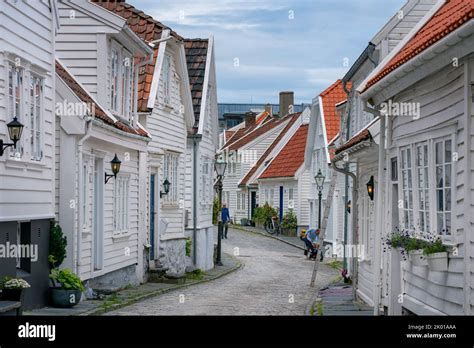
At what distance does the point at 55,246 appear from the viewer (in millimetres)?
16172

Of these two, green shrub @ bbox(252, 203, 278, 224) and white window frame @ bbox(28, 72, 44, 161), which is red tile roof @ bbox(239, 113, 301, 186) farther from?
white window frame @ bbox(28, 72, 44, 161)

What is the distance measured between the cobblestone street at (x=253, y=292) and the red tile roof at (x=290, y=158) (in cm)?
1393

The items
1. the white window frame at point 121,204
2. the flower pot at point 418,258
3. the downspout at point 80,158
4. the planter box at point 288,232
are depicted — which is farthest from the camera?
the planter box at point 288,232

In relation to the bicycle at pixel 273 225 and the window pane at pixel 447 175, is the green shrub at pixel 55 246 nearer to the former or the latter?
the window pane at pixel 447 175

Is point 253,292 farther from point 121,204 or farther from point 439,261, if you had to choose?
point 439,261

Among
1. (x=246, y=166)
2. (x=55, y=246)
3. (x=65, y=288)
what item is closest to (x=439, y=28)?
(x=55, y=246)

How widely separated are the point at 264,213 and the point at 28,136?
139 ft

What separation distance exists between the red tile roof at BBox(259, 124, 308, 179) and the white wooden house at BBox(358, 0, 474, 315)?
36.4 metres

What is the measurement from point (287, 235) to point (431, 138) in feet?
132

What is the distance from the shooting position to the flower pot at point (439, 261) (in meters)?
11.0

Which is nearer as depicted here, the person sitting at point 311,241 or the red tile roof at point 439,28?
the red tile roof at point 439,28

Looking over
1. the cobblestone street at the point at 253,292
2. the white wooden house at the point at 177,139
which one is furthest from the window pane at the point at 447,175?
the white wooden house at the point at 177,139

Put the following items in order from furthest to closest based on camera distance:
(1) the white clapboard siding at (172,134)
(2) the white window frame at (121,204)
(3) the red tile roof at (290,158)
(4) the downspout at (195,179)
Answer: (3) the red tile roof at (290,158) → (4) the downspout at (195,179) → (1) the white clapboard siding at (172,134) → (2) the white window frame at (121,204)
